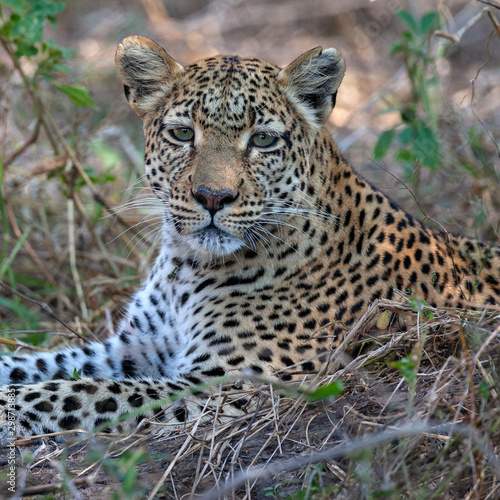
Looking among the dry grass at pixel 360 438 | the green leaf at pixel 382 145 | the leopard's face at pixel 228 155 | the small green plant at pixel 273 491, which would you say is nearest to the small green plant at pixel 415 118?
the green leaf at pixel 382 145

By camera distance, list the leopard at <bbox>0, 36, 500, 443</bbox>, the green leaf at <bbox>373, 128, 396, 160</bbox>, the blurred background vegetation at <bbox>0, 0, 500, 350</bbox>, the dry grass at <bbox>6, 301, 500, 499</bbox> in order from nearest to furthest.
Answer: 1. the dry grass at <bbox>6, 301, 500, 499</bbox>
2. the leopard at <bbox>0, 36, 500, 443</bbox>
3. the blurred background vegetation at <bbox>0, 0, 500, 350</bbox>
4. the green leaf at <bbox>373, 128, 396, 160</bbox>

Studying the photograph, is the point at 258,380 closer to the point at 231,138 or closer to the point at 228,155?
the point at 228,155

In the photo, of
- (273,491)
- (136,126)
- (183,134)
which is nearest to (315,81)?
(183,134)

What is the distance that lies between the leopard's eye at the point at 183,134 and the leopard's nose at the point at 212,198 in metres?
0.60

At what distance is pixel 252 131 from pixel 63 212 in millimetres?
4534

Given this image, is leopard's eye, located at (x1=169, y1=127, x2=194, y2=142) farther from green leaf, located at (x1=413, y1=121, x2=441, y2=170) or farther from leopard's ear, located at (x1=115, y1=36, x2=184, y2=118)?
green leaf, located at (x1=413, y1=121, x2=441, y2=170)

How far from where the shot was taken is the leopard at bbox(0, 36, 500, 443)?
462 cm

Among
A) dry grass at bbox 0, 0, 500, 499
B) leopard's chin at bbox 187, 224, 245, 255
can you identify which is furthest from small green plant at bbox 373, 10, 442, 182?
leopard's chin at bbox 187, 224, 245, 255

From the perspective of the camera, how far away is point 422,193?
895 centimetres

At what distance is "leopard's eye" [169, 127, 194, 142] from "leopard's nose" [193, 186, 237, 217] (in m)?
0.60

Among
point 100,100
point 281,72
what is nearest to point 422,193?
point 281,72

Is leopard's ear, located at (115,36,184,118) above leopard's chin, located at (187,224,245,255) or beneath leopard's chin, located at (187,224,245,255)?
above

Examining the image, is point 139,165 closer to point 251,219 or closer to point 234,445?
point 251,219

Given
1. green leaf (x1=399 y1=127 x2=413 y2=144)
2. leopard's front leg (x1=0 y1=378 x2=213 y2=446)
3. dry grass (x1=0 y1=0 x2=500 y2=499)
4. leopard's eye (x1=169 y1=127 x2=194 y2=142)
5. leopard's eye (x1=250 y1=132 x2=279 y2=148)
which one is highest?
green leaf (x1=399 y1=127 x2=413 y2=144)
